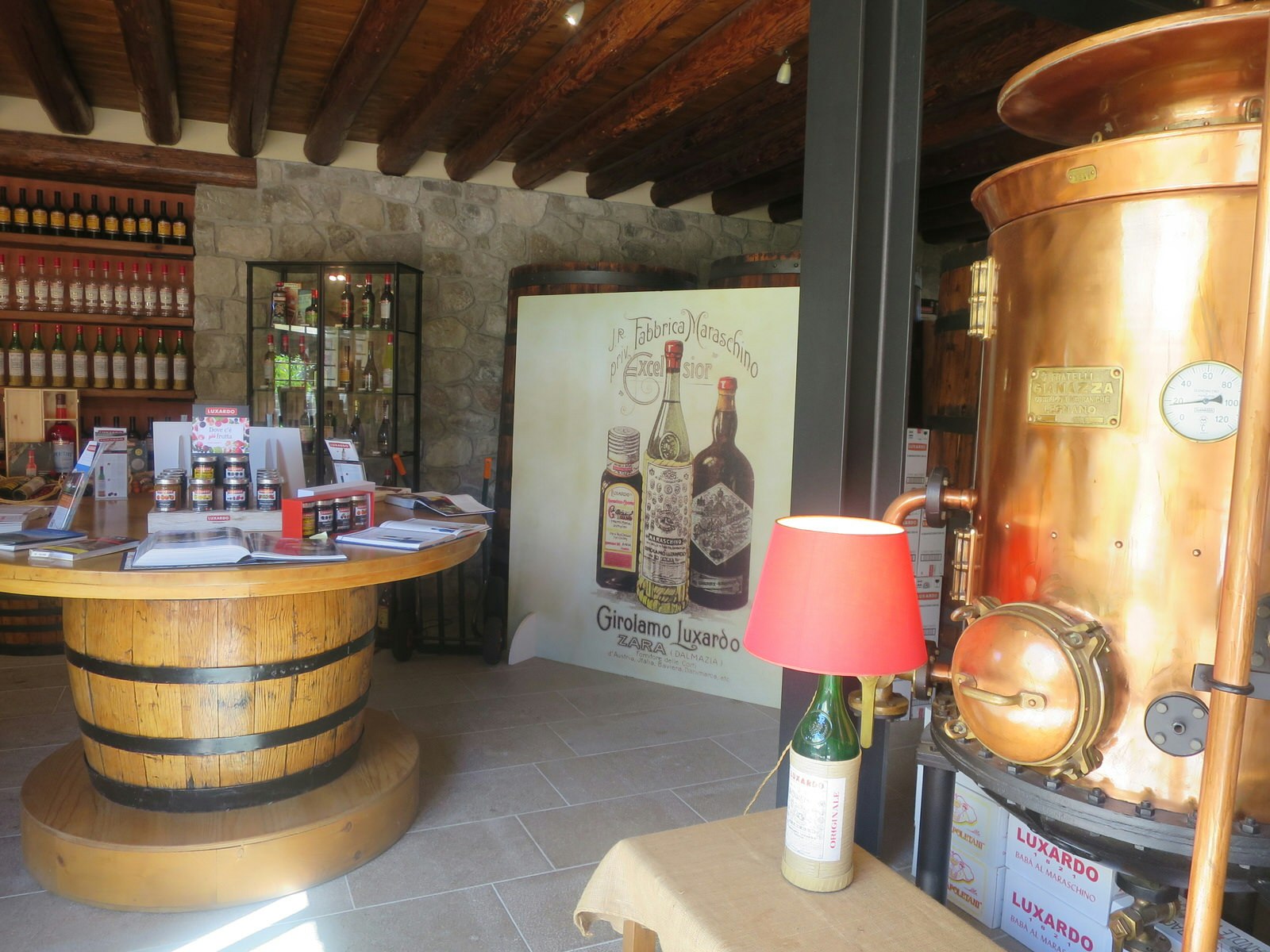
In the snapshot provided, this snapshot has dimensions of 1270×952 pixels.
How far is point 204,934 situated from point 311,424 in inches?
125

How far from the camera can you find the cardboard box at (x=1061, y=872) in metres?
1.95

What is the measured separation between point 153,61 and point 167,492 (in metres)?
2.24

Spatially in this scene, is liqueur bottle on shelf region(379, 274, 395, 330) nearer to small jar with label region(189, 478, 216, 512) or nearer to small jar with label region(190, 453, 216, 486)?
small jar with label region(190, 453, 216, 486)

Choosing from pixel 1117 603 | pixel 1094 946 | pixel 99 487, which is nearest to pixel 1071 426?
pixel 1117 603

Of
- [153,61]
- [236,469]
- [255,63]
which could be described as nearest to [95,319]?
[153,61]

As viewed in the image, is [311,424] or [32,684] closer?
[32,684]

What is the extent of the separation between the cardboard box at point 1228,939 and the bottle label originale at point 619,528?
9.11ft

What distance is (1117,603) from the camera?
3.81 ft

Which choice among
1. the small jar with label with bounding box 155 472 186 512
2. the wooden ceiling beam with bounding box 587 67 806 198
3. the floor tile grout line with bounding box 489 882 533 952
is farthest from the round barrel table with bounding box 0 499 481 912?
the wooden ceiling beam with bounding box 587 67 806 198

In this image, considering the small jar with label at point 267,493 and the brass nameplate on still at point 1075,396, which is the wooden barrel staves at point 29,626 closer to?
the small jar with label at point 267,493

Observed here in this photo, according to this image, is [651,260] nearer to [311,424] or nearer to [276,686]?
[311,424]

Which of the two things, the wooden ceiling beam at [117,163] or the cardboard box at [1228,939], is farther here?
the wooden ceiling beam at [117,163]

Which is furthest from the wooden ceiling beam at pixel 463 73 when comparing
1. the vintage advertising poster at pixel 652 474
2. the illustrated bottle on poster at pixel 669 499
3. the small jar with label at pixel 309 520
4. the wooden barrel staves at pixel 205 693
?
the wooden barrel staves at pixel 205 693

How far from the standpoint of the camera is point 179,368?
Answer: 5.14 meters
